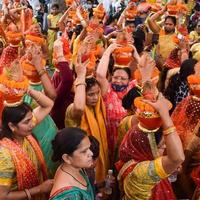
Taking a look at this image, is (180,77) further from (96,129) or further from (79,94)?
(79,94)

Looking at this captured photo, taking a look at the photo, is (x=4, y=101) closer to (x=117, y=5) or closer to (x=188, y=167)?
(x=188, y=167)

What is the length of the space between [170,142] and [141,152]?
226mm

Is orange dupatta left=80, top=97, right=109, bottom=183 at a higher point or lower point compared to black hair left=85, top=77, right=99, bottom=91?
lower

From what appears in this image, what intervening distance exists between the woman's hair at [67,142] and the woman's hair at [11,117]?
27cm

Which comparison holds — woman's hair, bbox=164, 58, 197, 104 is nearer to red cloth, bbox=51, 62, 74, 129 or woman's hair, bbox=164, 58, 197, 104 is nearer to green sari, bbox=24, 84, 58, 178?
red cloth, bbox=51, 62, 74, 129

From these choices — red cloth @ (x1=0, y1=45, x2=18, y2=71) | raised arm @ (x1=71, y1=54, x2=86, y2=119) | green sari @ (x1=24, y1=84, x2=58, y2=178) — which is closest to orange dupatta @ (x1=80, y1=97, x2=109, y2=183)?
raised arm @ (x1=71, y1=54, x2=86, y2=119)

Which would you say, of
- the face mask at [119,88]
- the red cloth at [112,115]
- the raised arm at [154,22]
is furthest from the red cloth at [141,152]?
the raised arm at [154,22]

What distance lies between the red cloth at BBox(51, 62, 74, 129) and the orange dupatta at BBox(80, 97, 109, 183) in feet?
0.82

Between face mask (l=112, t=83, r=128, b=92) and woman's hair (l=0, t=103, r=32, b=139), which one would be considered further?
Answer: face mask (l=112, t=83, r=128, b=92)

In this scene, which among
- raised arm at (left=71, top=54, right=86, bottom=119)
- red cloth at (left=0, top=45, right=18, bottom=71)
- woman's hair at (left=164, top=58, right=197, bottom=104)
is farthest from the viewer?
red cloth at (left=0, top=45, right=18, bottom=71)

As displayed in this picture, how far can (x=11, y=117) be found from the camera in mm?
2121

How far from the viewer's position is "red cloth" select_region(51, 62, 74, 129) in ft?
9.50

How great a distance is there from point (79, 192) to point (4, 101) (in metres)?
0.70

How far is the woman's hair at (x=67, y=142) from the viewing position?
75.6 inches
